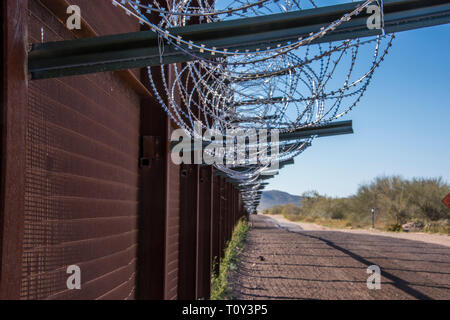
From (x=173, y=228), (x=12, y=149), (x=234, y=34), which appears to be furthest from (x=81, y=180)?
(x=173, y=228)

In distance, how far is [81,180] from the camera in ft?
8.47

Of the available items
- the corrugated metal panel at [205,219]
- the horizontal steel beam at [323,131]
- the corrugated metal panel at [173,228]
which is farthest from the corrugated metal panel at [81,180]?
the corrugated metal panel at [205,219]

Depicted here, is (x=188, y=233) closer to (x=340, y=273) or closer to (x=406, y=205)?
(x=340, y=273)

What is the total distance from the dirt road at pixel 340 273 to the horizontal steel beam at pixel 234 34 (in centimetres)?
586

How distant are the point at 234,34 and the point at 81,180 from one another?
1.17 meters

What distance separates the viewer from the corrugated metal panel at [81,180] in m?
2.04

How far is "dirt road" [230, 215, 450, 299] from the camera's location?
24.8ft

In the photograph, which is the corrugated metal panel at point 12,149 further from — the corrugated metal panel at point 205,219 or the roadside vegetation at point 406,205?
the roadside vegetation at point 406,205

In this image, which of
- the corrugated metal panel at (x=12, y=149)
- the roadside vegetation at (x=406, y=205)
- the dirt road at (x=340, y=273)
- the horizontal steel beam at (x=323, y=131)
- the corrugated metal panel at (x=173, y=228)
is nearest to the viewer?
the corrugated metal panel at (x=12, y=149)

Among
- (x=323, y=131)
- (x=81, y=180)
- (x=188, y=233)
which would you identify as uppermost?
(x=323, y=131)

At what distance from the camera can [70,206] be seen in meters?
2.42

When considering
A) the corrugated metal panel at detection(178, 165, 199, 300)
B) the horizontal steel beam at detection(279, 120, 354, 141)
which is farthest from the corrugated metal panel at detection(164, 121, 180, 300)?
the horizontal steel beam at detection(279, 120, 354, 141)

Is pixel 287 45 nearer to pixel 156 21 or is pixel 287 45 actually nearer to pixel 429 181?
pixel 156 21

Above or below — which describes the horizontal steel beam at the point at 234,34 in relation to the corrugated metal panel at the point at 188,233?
above
